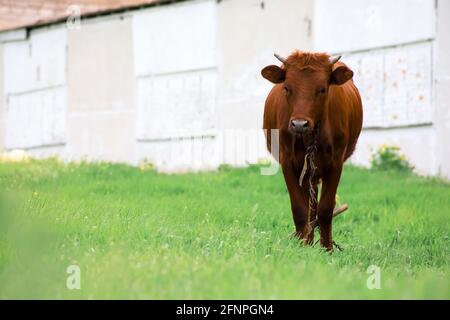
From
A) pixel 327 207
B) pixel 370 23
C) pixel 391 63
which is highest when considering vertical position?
pixel 370 23

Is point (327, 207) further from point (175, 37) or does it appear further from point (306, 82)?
point (175, 37)

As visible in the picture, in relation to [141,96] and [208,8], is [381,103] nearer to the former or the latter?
[208,8]

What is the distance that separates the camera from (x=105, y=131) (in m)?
21.8

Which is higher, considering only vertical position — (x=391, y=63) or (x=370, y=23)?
(x=370, y=23)

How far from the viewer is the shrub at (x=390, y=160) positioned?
15805mm

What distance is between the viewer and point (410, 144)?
15969mm

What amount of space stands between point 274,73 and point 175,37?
1314cm

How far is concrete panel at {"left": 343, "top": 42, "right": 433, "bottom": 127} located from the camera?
15750 millimetres

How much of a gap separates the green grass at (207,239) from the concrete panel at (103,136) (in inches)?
269

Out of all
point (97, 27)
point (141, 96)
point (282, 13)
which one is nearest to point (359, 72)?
point (282, 13)

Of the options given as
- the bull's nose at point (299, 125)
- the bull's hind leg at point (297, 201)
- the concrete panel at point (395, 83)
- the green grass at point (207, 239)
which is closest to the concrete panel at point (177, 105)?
the concrete panel at point (395, 83)

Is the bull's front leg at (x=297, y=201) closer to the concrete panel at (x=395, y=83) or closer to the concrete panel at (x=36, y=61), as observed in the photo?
the concrete panel at (x=395, y=83)

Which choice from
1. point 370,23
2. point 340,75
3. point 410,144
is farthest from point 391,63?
point 340,75

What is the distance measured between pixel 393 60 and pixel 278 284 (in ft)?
39.4
